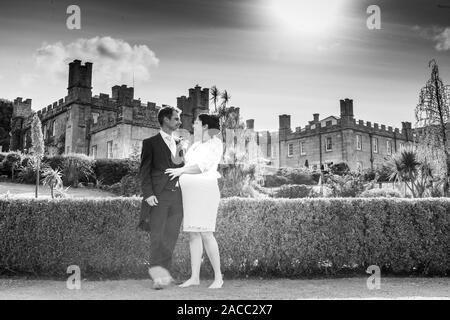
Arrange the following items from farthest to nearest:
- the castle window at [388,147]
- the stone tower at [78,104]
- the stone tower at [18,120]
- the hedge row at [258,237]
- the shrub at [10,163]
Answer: the castle window at [388,147] → the stone tower at [18,120] → the stone tower at [78,104] → the shrub at [10,163] → the hedge row at [258,237]

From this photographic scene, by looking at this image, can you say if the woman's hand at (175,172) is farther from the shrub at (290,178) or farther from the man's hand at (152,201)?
the shrub at (290,178)

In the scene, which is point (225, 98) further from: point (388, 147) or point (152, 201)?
point (388, 147)

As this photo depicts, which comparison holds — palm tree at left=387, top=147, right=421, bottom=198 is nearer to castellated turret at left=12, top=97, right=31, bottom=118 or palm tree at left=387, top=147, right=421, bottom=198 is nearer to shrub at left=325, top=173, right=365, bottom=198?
shrub at left=325, top=173, right=365, bottom=198

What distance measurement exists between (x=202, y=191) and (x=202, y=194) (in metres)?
0.04

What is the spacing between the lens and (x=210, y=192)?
5715 millimetres

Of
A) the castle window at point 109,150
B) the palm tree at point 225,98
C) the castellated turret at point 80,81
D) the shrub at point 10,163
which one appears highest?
the castellated turret at point 80,81

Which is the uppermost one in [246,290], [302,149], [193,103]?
[193,103]

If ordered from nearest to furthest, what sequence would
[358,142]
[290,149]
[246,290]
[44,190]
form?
[246,290] → [44,190] → [358,142] → [290,149]

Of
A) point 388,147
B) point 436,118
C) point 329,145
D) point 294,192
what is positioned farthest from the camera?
point 388,147

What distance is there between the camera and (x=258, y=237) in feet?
23.3

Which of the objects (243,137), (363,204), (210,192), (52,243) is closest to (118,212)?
(52,243)

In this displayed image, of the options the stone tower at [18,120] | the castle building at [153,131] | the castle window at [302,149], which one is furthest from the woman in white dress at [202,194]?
the stone tower at [18,120]

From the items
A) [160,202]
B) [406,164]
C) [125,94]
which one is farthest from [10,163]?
[160,202]

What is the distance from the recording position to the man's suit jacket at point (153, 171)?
5.64 m
